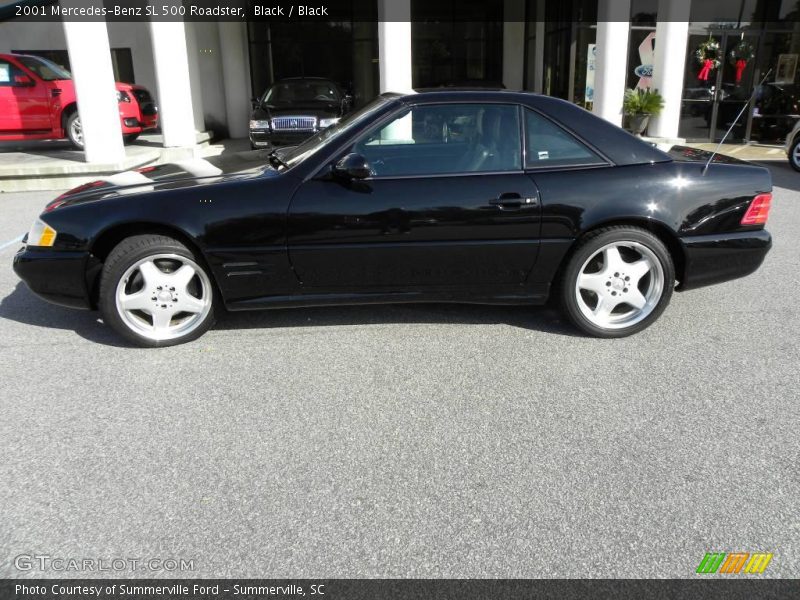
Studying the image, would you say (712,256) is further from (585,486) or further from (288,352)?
(288,352)

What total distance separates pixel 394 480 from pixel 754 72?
16.2 meters

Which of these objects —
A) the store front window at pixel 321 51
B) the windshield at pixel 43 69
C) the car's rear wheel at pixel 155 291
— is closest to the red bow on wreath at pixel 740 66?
the store front window at pixel 321 51

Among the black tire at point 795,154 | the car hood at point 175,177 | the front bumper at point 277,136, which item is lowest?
the black tire at point 795,154

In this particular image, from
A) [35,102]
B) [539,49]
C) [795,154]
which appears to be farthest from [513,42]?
[35,102]

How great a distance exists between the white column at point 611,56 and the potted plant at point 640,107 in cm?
53

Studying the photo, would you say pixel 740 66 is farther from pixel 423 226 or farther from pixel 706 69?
pixel 423 226

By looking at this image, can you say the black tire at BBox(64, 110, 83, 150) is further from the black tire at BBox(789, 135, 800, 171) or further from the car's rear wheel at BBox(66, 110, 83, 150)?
the black tire at BBox(789, 135, 800, 171)

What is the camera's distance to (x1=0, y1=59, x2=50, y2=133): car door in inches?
459

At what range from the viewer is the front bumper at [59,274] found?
393cm

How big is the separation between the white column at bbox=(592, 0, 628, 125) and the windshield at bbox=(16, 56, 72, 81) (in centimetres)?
1049

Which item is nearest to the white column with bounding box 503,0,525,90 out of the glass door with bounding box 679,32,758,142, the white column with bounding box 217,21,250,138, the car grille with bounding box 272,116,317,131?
the glass door with bounding box 679,32,758,142

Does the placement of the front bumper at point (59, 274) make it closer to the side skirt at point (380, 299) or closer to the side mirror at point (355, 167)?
the side skirt at point (380, 299)

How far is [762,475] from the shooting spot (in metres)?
2.72

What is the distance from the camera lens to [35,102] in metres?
11.8
